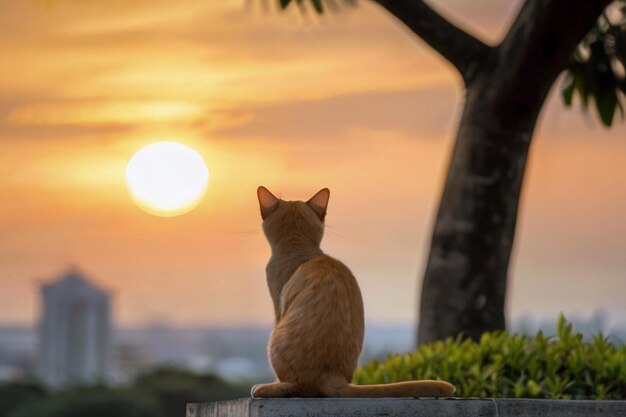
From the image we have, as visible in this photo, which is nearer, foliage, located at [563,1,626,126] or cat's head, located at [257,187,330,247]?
cat's head, located at [257,187,330,247]

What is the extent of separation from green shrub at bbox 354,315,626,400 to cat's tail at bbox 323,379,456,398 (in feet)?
10.0

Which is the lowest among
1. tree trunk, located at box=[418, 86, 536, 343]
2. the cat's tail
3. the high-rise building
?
the high-rise building

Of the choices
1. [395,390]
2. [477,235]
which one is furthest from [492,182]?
[395,390]

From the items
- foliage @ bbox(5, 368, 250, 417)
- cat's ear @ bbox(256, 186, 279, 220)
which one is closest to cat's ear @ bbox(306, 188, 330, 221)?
cat's ear @ bbox(256, 186, 279, 220)

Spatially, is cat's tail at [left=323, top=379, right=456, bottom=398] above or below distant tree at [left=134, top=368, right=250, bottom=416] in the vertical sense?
above

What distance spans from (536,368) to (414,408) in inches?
139

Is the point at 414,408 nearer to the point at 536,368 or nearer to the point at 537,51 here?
the point at 536,368

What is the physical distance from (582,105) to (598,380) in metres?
7.22

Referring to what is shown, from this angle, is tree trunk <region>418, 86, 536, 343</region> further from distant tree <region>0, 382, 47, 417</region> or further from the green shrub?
distant tree <region>0, 382, 47, 417</region>

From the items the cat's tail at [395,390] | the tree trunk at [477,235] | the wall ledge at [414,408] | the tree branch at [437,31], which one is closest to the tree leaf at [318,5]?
the tree branch at [437,31]

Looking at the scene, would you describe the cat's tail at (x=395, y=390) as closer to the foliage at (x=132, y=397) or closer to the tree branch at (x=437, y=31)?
the tree branch at (x=437, y=31)

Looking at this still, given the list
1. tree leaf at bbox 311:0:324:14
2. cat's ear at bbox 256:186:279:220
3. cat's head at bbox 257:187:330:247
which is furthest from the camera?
tree leaf at bbox 311:0:324:14

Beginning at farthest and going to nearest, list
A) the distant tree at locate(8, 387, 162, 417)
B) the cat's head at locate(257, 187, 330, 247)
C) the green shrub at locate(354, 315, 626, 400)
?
the distant tree at locate(8, 387, 162, 417) < the green shrub at locate(354, 315, 626, 400) < the cat's head at locate(257, 187, 330, 247)

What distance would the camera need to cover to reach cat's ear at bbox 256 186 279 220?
26.9 ft
